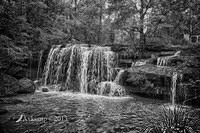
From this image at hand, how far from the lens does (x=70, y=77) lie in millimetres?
13586

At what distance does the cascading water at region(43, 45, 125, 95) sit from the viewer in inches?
511

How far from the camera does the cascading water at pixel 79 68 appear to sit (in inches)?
511

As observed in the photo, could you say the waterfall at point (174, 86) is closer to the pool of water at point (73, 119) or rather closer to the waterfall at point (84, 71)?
the pool of water at point (73, 119)

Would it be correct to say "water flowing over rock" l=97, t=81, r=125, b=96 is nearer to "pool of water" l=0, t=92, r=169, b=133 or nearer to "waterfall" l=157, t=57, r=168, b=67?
"waterfall" l=157, t=57, r=168, b=67

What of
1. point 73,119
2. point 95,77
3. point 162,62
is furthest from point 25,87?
point 162,62

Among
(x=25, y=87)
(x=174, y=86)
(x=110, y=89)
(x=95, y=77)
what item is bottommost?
(x=110, y=89)

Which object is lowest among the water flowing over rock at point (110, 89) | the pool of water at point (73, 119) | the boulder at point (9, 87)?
the pool of water at point (73, 119)

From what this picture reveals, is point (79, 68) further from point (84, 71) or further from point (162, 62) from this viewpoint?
point (162, 62)

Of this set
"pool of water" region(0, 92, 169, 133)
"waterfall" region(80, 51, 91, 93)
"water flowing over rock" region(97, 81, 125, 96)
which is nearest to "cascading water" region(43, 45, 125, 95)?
"waterfall" region(80, 51, 91, 93)

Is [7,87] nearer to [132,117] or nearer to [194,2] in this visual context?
[132,117]

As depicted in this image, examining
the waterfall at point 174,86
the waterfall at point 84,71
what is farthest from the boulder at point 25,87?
the waterfall at point 174,86

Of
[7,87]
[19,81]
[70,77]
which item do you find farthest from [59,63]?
[7,87]

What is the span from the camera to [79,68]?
13.7 meters

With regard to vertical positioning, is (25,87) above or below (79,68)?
below
